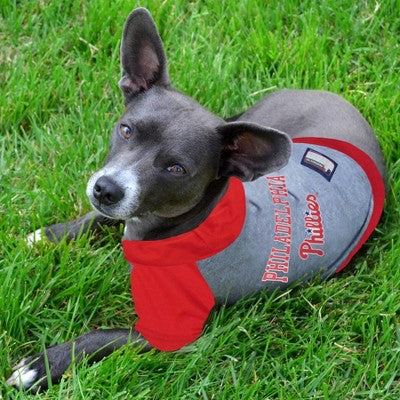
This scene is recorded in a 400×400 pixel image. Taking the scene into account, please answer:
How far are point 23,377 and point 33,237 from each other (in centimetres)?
83

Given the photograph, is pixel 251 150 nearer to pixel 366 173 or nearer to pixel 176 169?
pixel 176 169

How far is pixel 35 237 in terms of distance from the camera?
4.10 m

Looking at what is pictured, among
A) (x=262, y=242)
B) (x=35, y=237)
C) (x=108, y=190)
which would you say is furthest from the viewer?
(x=35, y=237)

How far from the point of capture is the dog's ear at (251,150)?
3279 mm

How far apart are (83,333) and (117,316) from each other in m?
0.24

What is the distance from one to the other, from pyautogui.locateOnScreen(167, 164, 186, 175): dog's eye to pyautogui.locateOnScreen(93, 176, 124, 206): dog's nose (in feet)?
0.76

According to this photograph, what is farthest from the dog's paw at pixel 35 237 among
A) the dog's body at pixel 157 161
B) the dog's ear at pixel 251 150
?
the dog's ear at pixel 251 150

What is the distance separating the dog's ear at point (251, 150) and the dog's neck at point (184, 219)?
0.10 metres

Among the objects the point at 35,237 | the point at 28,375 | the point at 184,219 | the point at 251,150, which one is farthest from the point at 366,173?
the point at 28,375

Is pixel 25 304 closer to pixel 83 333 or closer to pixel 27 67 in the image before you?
pixel 83 333

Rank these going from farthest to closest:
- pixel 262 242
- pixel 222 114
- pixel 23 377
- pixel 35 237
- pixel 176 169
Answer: pixel 222 114
pixel 35 237
pixel 262 242
pixel 23 377
pixel 176 169

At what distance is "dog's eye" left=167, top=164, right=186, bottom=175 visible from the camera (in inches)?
134

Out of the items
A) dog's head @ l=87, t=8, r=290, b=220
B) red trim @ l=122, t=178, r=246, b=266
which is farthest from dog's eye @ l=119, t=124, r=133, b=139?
red trim @ l=122, t=178, r=246, b=266

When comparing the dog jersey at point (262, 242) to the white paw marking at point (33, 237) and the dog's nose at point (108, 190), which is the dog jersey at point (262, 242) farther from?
the white paw marking at point (33, 237)
